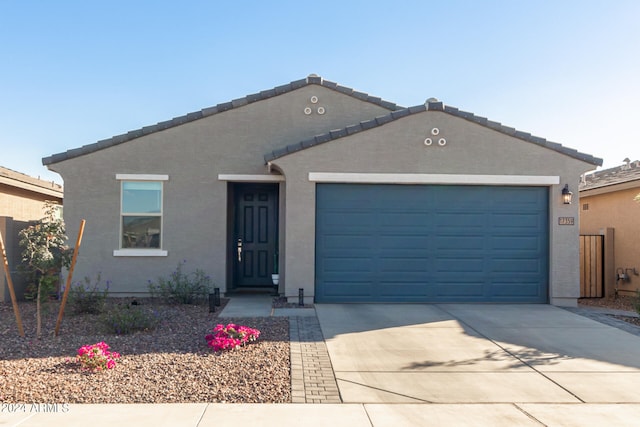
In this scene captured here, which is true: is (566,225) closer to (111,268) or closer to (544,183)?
(544,183)

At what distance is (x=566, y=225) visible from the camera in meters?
10.8

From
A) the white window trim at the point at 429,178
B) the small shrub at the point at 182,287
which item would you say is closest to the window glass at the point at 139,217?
the small shrub at the point at 182,287

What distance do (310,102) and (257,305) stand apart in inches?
197

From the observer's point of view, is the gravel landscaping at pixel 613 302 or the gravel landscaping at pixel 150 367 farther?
the gravel landscaping at pixel 613 302

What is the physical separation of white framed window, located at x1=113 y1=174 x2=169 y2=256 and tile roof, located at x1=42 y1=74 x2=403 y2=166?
0.90m

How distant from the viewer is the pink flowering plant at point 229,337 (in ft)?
22.6

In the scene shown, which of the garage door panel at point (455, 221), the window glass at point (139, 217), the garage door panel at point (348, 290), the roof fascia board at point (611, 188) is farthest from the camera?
the roof fascia board at point (611, 188)

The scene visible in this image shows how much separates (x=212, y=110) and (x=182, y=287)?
4.10 meters

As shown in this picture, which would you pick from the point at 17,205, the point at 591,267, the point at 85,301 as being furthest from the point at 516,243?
the point at 17,205

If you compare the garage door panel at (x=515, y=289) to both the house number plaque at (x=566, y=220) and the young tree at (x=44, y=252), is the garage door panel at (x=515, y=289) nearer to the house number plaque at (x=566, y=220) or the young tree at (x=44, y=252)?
the house number plaque at (x=566, y=220)

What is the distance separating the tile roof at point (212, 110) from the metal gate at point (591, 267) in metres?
6.33

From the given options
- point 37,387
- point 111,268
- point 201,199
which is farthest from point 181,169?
point 37,387

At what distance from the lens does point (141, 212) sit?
1164cm
